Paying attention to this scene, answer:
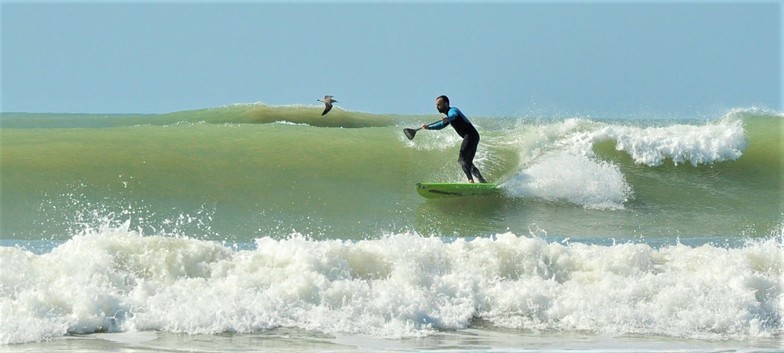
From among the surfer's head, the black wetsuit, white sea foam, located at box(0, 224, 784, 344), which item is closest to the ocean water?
white sea foam, located at box(0, 224, 784, 344)

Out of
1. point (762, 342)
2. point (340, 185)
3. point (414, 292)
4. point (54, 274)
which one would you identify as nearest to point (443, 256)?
point (414, 292)

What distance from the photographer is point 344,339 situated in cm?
765

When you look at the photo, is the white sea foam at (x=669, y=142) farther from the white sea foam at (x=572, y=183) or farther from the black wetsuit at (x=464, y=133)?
the black wetsuit at (x=464, y=133)

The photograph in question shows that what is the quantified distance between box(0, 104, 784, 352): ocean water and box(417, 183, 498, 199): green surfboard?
0.45 ft

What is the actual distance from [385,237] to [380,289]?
1503mm

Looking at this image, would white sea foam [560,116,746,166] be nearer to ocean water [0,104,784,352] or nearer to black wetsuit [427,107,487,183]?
ocean water [0,104,784,352]

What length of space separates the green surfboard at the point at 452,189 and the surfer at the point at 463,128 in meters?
0.20

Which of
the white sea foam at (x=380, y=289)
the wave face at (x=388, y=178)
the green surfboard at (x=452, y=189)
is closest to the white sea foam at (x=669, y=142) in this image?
the wave face at (x=388, y=178)

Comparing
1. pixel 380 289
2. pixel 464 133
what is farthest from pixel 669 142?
pixel 380 289

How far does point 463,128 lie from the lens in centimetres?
1391

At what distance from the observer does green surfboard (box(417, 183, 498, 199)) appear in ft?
45.7

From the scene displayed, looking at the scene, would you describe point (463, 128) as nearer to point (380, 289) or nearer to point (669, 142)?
point (669, 142)

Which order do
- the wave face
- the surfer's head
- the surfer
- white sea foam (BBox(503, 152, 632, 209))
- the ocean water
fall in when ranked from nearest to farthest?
the ocean water, the wave face, the surfer, the surfer's head, white sea foam (BBox(503, 152, 632, 209))

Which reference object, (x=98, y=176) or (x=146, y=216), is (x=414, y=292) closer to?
(x=146, y=216)
